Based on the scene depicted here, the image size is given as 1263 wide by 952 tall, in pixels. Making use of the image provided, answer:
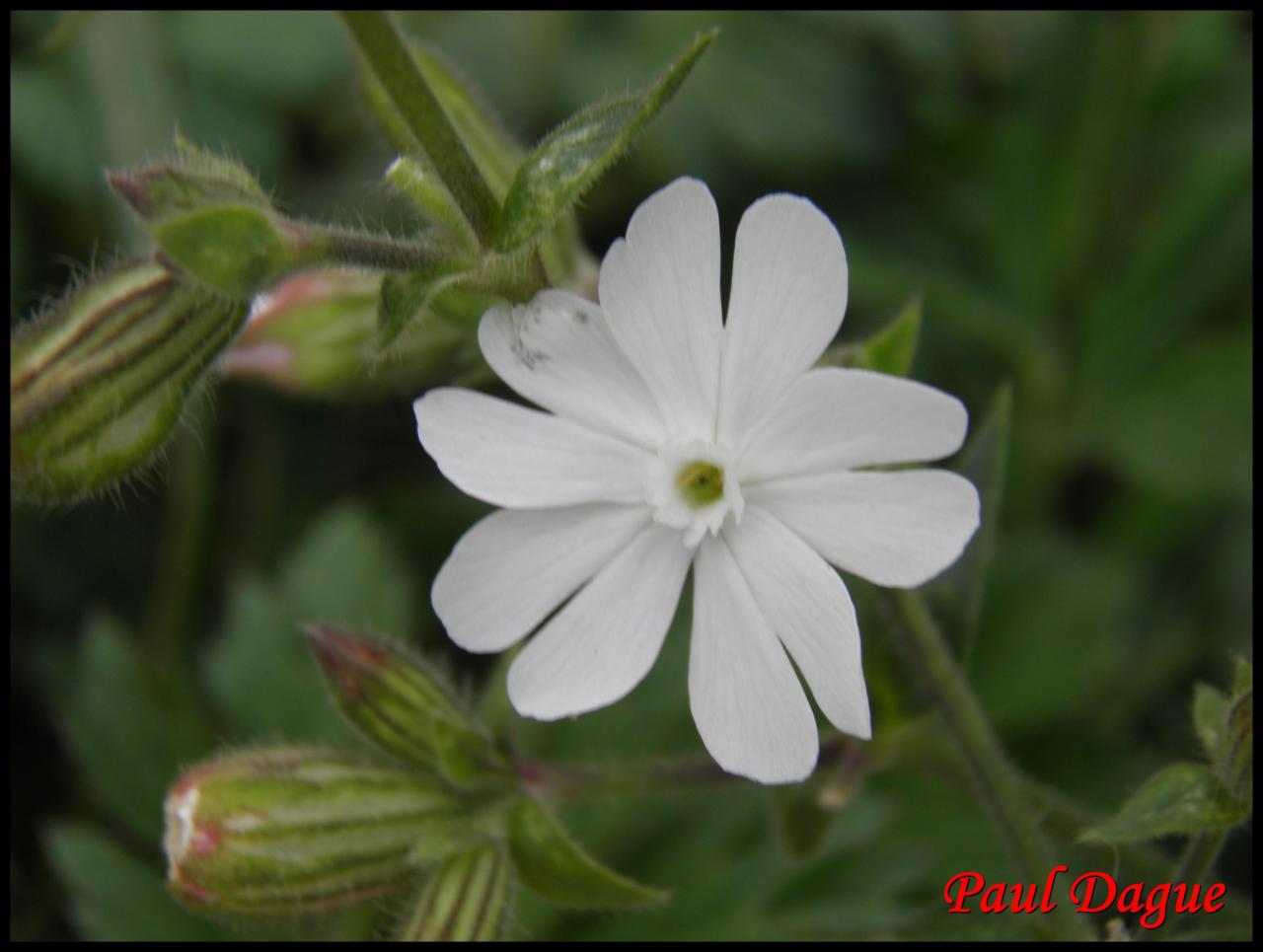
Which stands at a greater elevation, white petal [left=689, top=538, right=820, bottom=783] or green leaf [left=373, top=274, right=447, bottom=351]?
green leaf [left=373, top=274, right=447, bottom=351]

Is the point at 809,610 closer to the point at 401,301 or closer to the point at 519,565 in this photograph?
the point at 519,565

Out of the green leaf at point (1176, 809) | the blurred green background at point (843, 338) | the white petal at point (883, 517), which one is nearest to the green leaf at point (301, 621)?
the blurred green background at point (843, 338)

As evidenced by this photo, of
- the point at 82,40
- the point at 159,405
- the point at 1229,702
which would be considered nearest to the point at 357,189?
the point at 82,40

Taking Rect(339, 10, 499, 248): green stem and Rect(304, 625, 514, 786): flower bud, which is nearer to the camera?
Rect(339, 10, 499, 248): green stem

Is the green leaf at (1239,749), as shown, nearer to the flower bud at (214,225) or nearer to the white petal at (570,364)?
the white petal at (570,364)

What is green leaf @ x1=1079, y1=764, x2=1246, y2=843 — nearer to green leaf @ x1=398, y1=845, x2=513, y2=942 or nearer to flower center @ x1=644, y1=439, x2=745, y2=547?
flower center @ x1=644, y1=439, x2=745, y2=547

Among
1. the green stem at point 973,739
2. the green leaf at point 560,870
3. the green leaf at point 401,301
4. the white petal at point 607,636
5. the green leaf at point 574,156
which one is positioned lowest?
the green stem at point 973,739

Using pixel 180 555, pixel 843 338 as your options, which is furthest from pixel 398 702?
pixel 843 338

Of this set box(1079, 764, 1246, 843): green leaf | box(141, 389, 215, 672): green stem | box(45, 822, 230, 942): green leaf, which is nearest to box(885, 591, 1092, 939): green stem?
box(1079, 764, 1246, 843): green leaf
